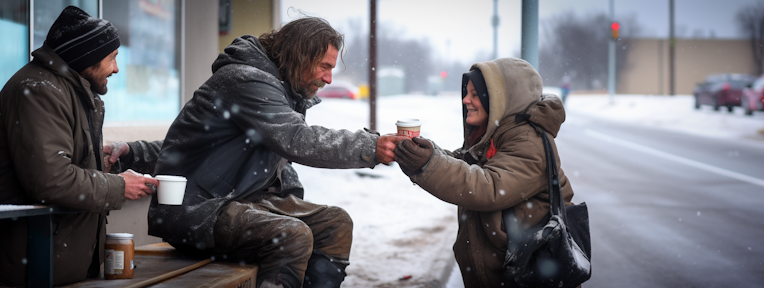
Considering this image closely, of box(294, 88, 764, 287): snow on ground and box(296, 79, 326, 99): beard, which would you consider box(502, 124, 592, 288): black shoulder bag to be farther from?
box(294, 88, 764, 287): snow on ground

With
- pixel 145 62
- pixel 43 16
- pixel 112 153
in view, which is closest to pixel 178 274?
pixel 112 153

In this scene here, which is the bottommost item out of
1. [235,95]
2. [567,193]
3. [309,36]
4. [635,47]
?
[567,193]

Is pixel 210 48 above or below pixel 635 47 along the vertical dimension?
below

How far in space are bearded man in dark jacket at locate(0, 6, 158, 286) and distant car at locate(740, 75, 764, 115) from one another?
24.5 meters

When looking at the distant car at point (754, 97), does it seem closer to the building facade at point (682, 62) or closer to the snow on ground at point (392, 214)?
the snow on ground at point (392, 214)

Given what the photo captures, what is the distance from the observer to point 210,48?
26.2 ft

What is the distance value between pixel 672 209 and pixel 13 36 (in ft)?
29.2

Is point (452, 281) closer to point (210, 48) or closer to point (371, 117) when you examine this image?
point (210, 48)

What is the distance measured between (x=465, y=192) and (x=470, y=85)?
72 cm

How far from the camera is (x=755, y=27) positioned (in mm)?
48750

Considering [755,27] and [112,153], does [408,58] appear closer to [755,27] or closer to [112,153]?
[755,27]

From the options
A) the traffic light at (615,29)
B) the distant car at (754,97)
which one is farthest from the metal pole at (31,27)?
the distant car at (754,97)

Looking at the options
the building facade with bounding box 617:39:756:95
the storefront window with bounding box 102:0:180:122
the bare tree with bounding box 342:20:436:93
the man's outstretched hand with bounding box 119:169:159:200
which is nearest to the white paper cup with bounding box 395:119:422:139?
the man's outstretched hand with bounding box 119:169:159:200

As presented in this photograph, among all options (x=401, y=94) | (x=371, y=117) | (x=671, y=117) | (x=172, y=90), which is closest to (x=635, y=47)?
(x=401, y=94)
